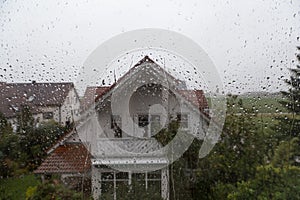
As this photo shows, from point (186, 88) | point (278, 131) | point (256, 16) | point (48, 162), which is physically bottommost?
point (48, 162)

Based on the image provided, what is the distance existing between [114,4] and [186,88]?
0.59m

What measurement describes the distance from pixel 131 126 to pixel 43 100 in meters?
0.49

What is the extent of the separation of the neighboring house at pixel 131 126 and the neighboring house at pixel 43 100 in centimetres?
8

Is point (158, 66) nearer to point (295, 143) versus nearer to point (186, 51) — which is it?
point (186, 51)

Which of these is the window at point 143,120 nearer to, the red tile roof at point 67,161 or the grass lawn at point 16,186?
the red tile roof at point 67,161

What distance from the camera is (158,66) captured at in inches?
69.4

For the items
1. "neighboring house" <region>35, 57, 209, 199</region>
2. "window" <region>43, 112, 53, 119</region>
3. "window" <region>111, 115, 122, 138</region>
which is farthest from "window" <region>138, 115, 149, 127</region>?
"window" <region>43, 112, 53, 119</region>

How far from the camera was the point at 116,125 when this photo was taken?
1.79 metres

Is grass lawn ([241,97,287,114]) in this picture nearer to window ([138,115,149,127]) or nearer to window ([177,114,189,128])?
window ([177,114,189,128])

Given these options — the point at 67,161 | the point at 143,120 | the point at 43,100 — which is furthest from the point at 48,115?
the point at 143,120

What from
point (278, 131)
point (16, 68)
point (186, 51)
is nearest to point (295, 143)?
point (278, 131)

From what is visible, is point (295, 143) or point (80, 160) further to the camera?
point (80, 160)

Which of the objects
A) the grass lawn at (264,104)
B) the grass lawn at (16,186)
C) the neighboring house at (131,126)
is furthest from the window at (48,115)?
the grass lawn at (264,104)

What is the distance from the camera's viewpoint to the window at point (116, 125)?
1775mm
